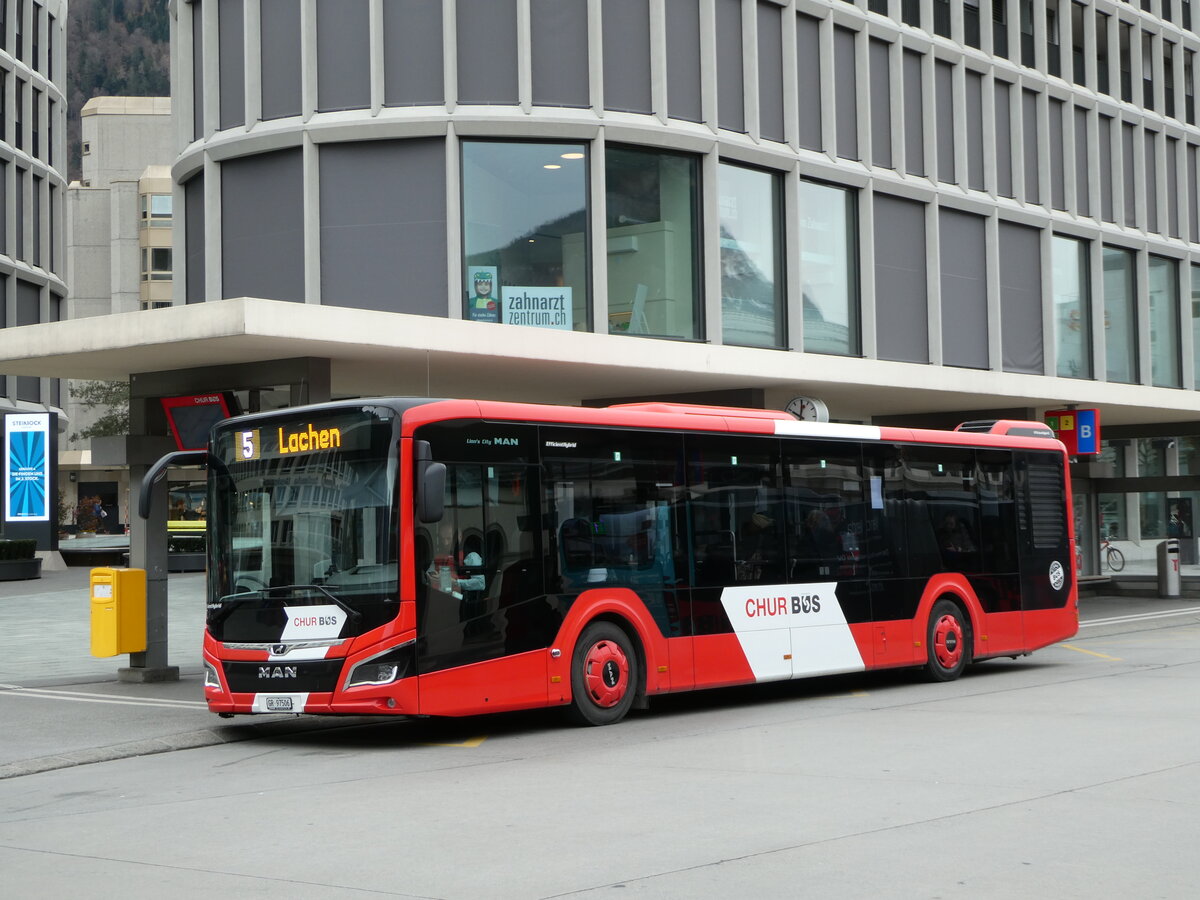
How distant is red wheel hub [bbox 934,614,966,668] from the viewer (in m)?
17.0

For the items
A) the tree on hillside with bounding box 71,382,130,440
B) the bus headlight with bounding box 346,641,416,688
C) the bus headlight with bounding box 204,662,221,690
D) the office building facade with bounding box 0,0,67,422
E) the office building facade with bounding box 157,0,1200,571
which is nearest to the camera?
the bus headlight with bounding box 346,641,416,688

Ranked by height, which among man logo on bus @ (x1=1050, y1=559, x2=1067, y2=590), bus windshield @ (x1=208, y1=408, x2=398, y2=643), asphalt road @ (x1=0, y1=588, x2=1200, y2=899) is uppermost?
bus windshield @ (x1=208, y1=408, x2=398, y2=643)

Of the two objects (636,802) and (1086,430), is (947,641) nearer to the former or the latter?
(636,802)

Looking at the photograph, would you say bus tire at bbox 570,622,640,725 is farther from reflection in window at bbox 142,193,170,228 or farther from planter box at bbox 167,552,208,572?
reflection in window at bbox 142,193,170,228

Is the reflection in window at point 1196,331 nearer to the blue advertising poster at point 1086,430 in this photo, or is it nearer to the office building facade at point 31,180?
the blue advertising poster at point 1086,430

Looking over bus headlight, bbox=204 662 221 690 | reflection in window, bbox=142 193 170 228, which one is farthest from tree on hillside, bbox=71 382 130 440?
bus headlight, bbox=204 662 221 690

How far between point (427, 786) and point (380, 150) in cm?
1252

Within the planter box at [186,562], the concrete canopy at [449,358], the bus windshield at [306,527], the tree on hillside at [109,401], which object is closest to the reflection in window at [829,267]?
the concrete canopy at [449,358]

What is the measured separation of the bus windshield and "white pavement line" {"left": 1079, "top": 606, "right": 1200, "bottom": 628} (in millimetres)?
17110

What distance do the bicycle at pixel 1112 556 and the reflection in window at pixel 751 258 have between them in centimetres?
1832

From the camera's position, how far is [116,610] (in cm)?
1680

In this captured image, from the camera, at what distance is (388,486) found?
11.9m

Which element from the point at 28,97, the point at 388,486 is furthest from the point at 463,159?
the point at 28,97

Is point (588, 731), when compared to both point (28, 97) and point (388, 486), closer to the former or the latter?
point (388, 486)
